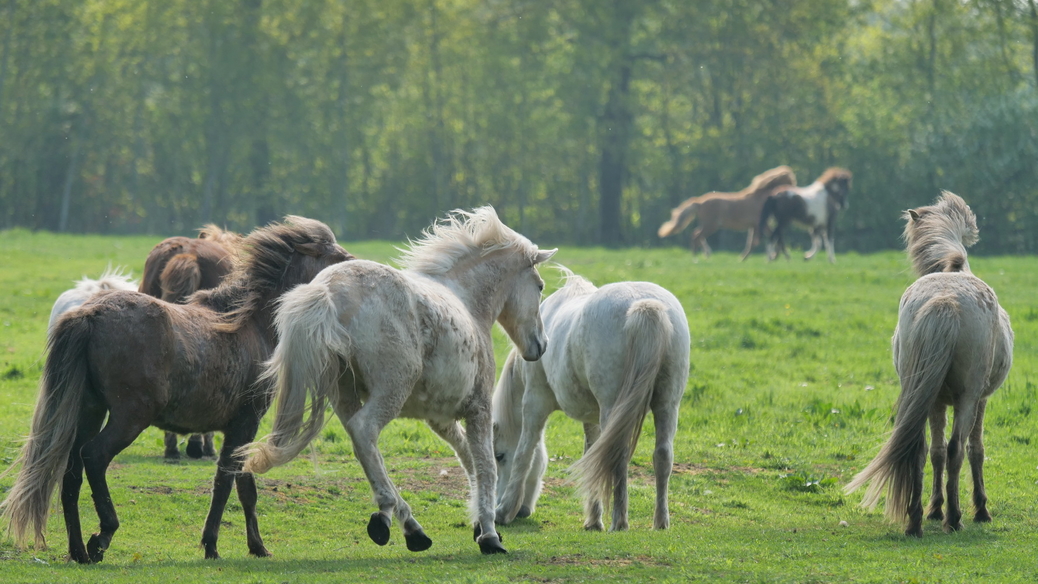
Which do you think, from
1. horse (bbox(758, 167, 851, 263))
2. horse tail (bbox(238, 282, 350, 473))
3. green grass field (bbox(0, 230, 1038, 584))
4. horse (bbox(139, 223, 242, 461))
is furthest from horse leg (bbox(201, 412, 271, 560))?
horse (bbox(758, 167, 851, 263))

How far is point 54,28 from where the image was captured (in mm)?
40031

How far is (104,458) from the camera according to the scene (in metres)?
5.74

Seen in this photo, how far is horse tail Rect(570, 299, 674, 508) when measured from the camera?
693 cm

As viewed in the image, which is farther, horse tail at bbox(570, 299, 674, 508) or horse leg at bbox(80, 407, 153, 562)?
horse tail at bbox(570, 299, 674, 508)

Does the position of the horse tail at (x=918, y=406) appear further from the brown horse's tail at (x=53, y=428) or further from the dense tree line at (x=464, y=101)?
the dense tree line at (x=464, y=101)

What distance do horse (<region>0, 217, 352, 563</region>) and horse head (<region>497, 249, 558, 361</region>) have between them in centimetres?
157

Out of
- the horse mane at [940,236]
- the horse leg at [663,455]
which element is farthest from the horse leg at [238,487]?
the horse mane at [940,236]

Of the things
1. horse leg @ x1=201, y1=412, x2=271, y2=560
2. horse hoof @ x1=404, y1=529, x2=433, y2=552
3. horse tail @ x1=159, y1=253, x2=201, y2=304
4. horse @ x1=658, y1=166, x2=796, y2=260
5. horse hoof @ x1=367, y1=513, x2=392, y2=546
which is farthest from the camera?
horse @ x1=658, y1=166, x2=796, y2=260

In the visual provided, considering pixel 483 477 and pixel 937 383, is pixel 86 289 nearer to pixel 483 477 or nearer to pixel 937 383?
pixel 483 477

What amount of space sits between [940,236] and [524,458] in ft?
11.6

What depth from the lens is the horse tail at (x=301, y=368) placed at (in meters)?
5.33

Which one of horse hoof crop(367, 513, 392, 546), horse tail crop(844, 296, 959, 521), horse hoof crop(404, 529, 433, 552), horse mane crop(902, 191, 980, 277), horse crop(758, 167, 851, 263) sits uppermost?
horse crop(758, 167, 851, 263)

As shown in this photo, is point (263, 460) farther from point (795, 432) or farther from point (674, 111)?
point (674, 111)

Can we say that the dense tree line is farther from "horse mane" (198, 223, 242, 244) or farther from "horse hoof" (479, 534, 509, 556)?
"horse hoof" (479, 534, 509, 556)
